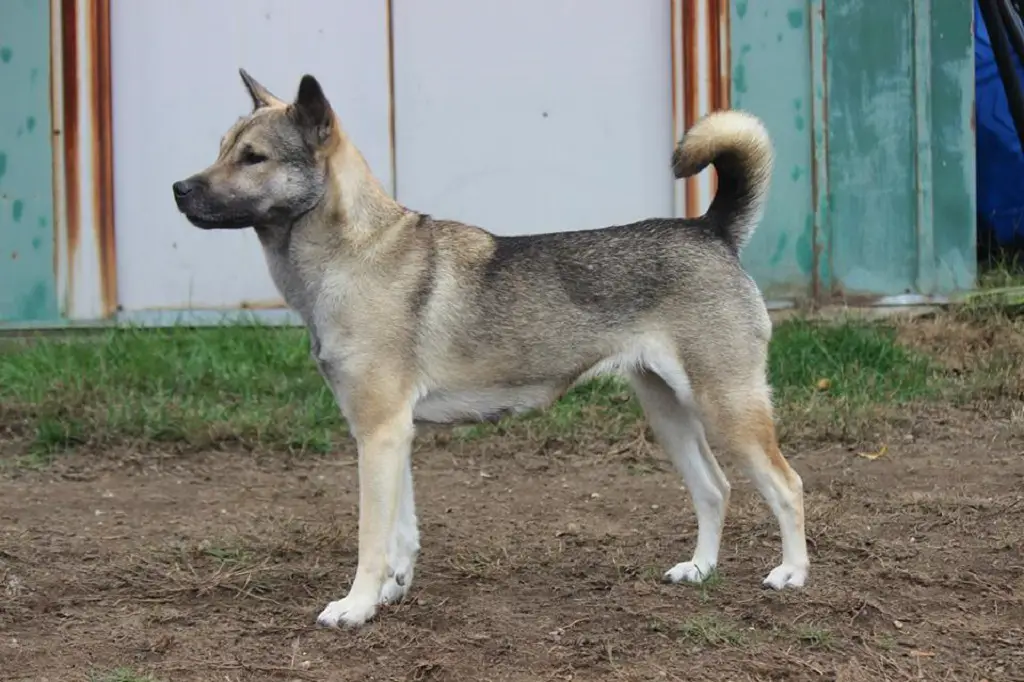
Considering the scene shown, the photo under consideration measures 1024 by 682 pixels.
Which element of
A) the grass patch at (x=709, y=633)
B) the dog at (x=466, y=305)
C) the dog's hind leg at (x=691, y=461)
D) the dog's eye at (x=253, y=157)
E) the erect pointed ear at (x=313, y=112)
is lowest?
the grass patch at (x=709, y=633)

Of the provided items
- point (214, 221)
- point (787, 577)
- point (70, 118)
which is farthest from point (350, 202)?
point (70, 118)

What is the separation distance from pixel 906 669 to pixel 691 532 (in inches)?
58.3

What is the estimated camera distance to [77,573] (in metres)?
4.65

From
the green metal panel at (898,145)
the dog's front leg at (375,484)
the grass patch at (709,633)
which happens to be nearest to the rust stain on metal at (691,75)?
the green metal panel at (898,145)

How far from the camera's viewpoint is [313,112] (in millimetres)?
4219

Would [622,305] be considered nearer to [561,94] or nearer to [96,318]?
[561,94]

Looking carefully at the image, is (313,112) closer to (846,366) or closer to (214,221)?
(214,221)

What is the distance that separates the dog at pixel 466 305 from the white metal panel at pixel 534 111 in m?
3.10

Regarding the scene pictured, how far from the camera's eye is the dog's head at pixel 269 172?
4.14 metres

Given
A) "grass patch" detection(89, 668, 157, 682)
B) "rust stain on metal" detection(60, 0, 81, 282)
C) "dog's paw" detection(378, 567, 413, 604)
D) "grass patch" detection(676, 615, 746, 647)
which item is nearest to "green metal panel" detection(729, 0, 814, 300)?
"rust stain on metal" detection(60, 0, 81, 282)

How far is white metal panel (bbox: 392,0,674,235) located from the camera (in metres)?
7.54

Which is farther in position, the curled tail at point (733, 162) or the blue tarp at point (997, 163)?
the blue tarp at point (997, 163)

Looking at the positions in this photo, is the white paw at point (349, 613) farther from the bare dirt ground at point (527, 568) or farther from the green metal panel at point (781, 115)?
the green metal panel at point (781, 115)

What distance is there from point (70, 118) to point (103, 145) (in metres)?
0.22
